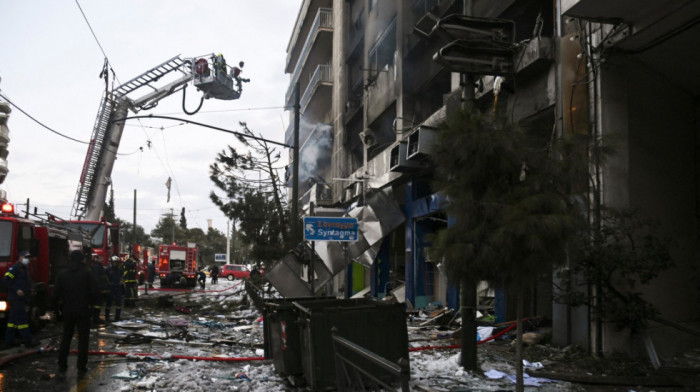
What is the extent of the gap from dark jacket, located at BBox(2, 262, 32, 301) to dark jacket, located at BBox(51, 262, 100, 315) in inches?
87.8

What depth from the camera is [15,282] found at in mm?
10055

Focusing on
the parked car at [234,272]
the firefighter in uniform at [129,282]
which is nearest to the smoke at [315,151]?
the firefighter in uniform at [129,282]

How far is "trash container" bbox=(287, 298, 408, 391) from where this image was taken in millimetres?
6559

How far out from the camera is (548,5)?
12992 mm

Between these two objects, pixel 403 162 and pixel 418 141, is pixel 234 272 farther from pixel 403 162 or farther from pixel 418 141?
pixel 418 141

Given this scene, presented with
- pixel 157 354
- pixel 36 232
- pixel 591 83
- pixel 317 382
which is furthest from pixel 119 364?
pixel 591 83

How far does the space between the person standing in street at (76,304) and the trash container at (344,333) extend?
3.40 metres

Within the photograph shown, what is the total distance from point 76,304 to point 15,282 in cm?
272

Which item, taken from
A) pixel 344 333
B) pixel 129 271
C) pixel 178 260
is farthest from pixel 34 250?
pixel 178 260

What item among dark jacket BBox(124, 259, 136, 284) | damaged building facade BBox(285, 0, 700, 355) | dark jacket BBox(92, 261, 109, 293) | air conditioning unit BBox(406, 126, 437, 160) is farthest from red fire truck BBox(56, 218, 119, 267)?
air conditioning unit BBox(406, 126, 437, 160)

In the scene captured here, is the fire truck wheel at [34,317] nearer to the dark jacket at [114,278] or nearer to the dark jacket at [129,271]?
the dark jacket at [114,278]

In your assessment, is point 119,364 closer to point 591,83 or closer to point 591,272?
point 591,272

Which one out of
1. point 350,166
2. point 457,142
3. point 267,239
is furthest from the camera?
point 350,166

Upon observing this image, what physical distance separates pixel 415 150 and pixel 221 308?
929cm
